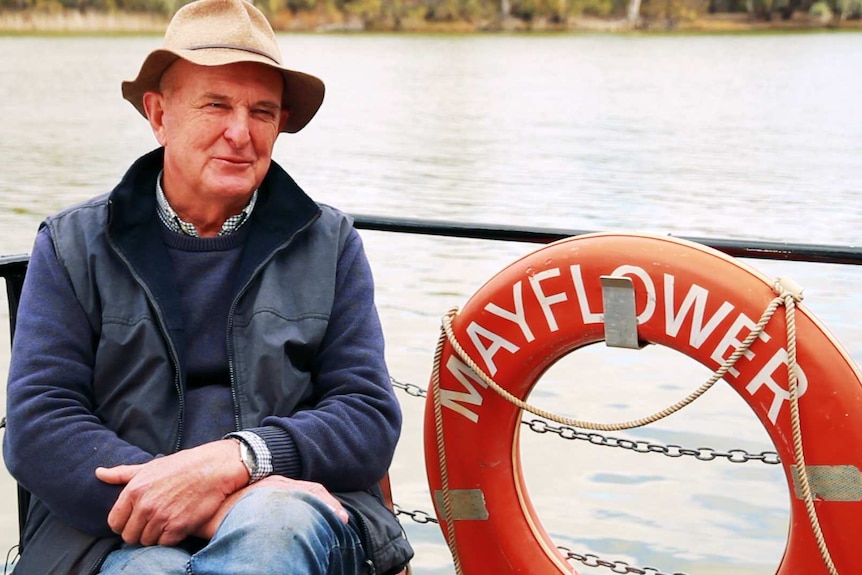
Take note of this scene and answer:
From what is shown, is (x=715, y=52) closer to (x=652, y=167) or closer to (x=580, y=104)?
(x=580, y=104)

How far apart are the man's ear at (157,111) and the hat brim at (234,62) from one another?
0.04ft

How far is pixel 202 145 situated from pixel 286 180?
181 mm

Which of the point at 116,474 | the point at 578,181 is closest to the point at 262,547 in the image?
the point at 116,474

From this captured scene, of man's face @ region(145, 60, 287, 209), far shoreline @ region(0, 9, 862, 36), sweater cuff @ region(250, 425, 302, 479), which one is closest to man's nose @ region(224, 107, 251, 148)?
man's face @ region(145, 60, 287, 209)

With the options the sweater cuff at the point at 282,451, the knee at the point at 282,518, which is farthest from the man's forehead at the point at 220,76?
the knee at the point at 282,518

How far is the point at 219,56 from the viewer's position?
2.25 m

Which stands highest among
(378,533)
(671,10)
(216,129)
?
(216,129)

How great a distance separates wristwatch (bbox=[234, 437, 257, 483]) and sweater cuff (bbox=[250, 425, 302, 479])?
0.03 metres

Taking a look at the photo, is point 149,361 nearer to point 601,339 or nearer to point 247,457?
point 247,457

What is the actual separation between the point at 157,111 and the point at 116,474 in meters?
0.71

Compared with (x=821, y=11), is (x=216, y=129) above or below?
above

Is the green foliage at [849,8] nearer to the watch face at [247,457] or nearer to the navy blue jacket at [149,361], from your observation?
the navy blue jacket at [149,361]

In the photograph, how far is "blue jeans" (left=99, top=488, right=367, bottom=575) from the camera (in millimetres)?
1910

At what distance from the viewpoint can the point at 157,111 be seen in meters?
2.40
